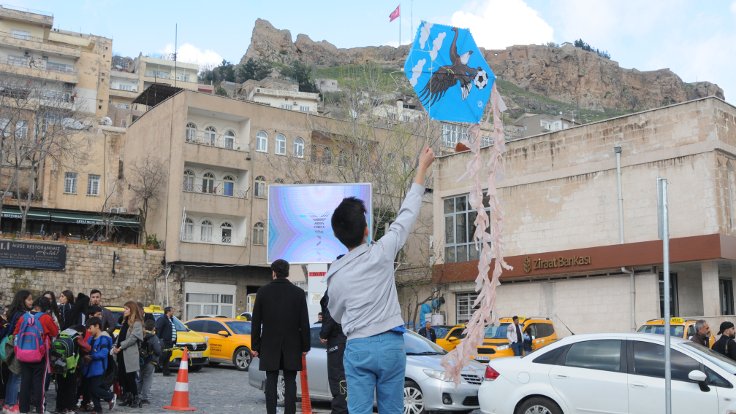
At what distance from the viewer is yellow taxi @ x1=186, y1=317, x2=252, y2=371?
2397cm

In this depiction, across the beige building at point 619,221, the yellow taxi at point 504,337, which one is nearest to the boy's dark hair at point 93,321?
the yellow taxi at point 504,337

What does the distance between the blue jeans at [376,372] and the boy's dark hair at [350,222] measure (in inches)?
25.0

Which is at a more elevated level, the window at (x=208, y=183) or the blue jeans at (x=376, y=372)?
the window at (x=208, y=183)

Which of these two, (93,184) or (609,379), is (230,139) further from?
(609,379)

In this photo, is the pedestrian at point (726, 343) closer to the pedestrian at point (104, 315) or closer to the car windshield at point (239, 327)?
the pedestrian at point (104, 315)

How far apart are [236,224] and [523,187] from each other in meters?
19.6

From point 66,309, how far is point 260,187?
32466 mm

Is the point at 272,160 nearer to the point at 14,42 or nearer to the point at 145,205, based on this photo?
the point at 145,205

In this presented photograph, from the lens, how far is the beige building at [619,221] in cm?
2855

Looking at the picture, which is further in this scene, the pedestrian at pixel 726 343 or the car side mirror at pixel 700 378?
the pedestrian at pixel 726 343

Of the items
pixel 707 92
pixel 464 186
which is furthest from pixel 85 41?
pixel 707 92

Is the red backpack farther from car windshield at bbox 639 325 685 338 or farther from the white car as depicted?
car windshield at bbox 639 325 685 338

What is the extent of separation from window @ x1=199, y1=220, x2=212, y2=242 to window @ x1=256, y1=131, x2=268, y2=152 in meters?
5.55

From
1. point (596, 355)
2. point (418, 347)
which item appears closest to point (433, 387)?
point (418, 347)
